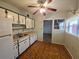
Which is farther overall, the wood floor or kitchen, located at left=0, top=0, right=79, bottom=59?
the wood floor

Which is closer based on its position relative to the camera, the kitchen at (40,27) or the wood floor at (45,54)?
the kitchen at (40,27)

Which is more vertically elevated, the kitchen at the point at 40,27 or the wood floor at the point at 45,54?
the kitchen at the point at 40,27

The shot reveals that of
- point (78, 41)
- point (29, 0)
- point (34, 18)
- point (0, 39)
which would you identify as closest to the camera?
point (0, 39)

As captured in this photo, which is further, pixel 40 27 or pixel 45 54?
pixel 40 27

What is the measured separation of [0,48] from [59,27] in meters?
5.23

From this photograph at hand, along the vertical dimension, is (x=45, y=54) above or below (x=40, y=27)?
below

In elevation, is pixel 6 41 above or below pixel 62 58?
above

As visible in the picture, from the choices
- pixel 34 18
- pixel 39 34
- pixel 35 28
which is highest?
pixel 34 18

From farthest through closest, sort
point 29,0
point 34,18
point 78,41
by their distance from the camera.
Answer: point 34,18, point 29,0, point 78,41

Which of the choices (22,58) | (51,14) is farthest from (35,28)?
(22,58)

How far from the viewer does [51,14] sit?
6.82 m

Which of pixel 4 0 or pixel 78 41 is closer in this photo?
pixel 78 41

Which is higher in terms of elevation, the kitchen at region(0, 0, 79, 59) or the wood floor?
the kitchen at region(0, 0, 79, 59)

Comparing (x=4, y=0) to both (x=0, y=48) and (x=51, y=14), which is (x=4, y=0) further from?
(x=51, y=14)
